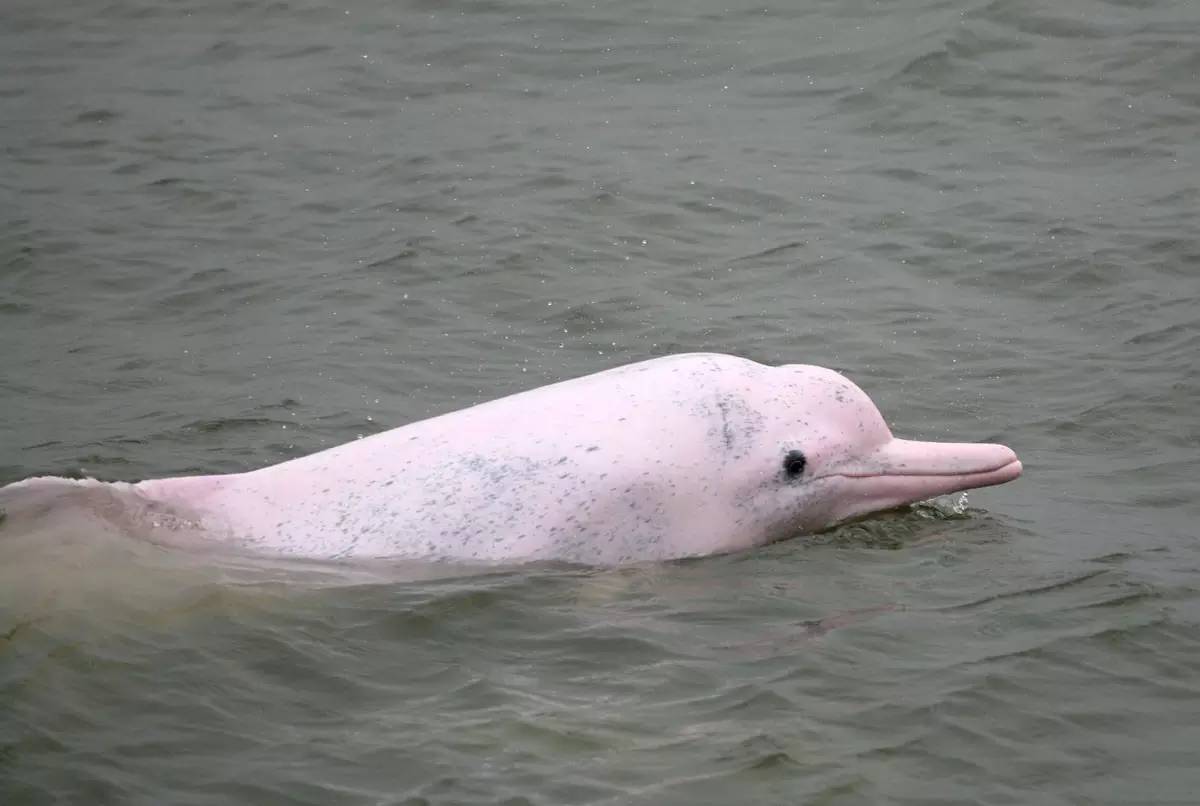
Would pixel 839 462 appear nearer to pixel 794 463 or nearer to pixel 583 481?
pixel 794 463

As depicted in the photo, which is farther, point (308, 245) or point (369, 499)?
point (308, 245)

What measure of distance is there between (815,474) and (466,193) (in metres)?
9.69

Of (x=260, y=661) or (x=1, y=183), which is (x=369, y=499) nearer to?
(x=260, y=661)

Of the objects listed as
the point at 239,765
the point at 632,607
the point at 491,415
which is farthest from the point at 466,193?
the point at 239,765

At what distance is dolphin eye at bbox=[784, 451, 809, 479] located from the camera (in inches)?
412

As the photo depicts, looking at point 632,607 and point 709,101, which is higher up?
point 709,101

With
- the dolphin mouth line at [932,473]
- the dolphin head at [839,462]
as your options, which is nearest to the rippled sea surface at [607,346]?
the dolphin head at [839,462]

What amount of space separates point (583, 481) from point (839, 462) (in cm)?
166

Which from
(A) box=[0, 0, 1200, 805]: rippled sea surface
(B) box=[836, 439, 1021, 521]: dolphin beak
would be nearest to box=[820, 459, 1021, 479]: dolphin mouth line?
(B) box=[836, 439, 1021, 521]: dolphin beak

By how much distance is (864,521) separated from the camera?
35.9 feet

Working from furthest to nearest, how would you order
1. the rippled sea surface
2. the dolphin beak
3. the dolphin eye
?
the dolphin beak → the dolphin eye → the rippled sea surface

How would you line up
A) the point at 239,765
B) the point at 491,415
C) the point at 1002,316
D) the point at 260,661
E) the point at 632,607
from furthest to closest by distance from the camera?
1. the point at 1002,316
2. the point at 491,415
3. the point at 632,607
4. the point at 260,661
5. the point at 239,765

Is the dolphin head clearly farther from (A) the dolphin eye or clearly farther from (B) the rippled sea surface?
(B) the rippled sea surface

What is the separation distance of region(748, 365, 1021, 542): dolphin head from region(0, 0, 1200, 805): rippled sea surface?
23 cm
